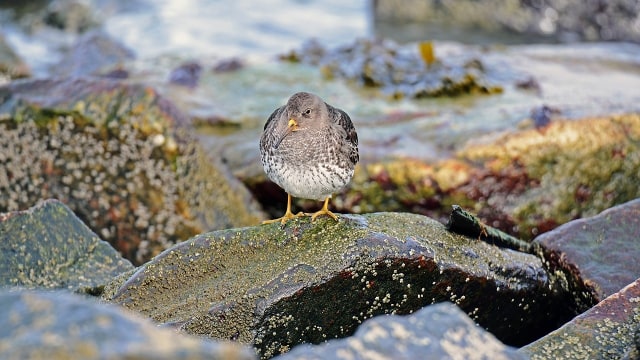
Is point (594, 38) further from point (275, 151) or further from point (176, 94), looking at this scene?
point (275, 151)

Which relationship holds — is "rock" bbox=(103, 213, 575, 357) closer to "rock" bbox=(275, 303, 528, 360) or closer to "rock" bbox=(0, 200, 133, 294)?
"rock" bbox=(0, 200, 133, 294)

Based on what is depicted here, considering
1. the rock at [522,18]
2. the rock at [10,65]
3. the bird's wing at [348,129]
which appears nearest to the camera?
the bird's wing at [348,129]

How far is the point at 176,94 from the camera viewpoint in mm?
8773

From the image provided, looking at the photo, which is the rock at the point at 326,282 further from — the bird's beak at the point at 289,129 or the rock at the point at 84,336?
the rock at the point at 84,336

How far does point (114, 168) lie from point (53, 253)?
1281 millimetres

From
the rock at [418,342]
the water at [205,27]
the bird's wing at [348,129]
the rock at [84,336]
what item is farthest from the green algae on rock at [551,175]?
the water at [205,27]

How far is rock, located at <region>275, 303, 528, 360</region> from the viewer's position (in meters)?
2.55

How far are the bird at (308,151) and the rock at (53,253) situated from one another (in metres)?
1.02

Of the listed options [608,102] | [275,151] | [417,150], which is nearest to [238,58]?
[417,150]

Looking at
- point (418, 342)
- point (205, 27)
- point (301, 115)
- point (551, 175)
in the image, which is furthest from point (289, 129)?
point (205, 27)

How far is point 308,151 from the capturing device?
16.1 ft

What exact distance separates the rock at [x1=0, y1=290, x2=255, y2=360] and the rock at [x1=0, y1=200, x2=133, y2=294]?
251 centimetres

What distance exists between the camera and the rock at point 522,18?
1411 centimetres

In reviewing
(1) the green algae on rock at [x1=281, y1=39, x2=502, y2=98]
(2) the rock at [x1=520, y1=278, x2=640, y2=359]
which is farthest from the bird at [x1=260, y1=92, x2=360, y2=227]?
(1) the green algae on rock at [x1=281, y1=39, x2=502, y2=98]
